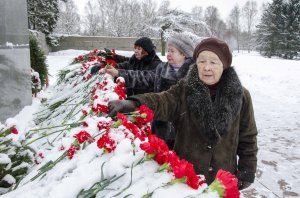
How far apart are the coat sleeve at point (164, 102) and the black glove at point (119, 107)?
0.28 ft

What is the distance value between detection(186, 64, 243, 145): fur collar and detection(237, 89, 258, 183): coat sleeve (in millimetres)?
162

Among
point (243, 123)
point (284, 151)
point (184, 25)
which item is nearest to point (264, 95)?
point (284, 151)

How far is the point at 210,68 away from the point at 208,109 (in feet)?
0.81

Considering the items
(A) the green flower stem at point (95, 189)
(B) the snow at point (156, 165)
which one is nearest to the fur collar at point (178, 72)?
(B) the snow at point (156, 165)

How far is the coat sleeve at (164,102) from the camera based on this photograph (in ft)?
5.60

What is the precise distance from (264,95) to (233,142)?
9739mm

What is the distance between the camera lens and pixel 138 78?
3164mm

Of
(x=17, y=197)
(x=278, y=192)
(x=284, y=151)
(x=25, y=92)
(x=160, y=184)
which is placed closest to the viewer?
(x=160, y=184)

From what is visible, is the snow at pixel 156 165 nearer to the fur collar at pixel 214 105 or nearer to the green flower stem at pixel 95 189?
the green flower stem at pixel 95 189

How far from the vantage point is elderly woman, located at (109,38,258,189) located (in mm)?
1898

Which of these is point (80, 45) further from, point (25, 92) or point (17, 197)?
point (17, 197)

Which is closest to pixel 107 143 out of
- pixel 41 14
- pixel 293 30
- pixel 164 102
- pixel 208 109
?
pixel 164 102

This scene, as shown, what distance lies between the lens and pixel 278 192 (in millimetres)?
3760

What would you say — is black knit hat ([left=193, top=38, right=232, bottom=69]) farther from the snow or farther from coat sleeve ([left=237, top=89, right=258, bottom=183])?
the snow
